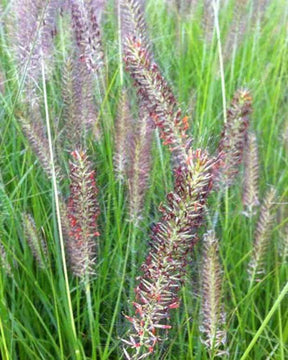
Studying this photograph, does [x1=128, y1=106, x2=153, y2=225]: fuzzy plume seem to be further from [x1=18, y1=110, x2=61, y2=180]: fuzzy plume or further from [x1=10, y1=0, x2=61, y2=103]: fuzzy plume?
[x1=10, y1=0, x2=61, y2=103]: fuzzy plume

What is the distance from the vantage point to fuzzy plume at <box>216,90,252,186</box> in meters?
1.27

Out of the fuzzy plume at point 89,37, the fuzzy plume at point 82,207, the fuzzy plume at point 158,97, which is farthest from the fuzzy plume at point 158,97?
the fuzzy plume at point 89,37

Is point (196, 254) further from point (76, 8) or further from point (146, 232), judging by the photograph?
point (76, 8)

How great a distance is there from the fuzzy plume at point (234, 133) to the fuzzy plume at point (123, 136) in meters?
0.21

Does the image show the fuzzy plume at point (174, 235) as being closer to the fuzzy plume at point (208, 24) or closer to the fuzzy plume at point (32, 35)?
the fuzzy plume at point (32, 35)

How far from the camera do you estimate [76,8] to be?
133 centimetres

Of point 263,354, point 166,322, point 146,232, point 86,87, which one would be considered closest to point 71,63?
point 86,87

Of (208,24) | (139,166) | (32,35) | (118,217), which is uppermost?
(32,35)

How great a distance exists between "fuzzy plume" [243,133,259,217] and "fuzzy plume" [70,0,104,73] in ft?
1.33

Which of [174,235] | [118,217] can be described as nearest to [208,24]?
[118,217]

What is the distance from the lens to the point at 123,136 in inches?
51.4

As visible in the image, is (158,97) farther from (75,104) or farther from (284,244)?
(284,244)

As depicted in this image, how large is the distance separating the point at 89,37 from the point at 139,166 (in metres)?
0.39

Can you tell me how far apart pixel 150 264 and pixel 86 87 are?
2.21 feet
